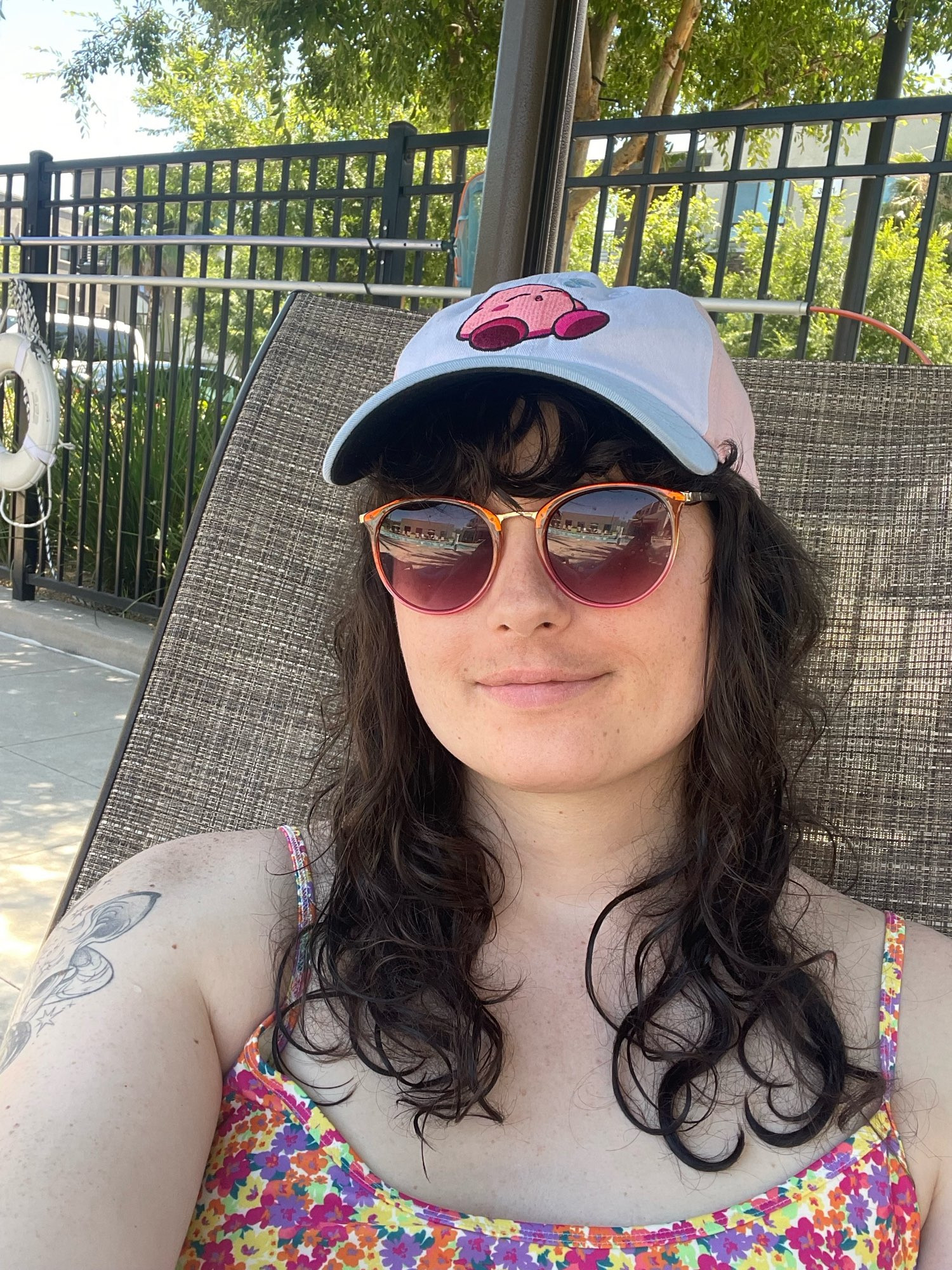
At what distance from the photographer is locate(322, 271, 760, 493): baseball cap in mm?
1161

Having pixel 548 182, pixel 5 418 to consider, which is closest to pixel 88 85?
pixel 5 418

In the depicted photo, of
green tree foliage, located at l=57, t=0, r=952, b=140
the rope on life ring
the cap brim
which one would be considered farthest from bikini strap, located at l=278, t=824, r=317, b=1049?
green tree foliage, located at l=57, t=0, r=952, b=140

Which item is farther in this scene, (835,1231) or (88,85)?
(88,85)

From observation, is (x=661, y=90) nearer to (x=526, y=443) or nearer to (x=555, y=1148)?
(x=526, y=443)

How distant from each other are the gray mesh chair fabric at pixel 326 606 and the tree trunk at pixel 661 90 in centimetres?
534

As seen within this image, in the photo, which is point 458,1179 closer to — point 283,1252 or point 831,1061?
point 283,1252

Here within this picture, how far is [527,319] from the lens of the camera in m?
1.25

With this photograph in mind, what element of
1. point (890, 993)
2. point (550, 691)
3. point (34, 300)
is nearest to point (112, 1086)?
point (550, 691)

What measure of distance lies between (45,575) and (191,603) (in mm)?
5929

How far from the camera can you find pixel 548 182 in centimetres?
214

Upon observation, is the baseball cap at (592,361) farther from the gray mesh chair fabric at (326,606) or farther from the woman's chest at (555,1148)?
the woman's chest at (555,1148)

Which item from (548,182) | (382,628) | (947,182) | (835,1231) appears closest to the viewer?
(835,1231)

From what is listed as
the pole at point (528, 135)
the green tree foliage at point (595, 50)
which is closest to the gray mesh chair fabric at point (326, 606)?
the pole at point (528, 135)

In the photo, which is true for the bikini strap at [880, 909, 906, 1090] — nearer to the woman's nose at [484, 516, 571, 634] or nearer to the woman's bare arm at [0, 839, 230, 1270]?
the woman's nose at [484, 516, 571, 634]
